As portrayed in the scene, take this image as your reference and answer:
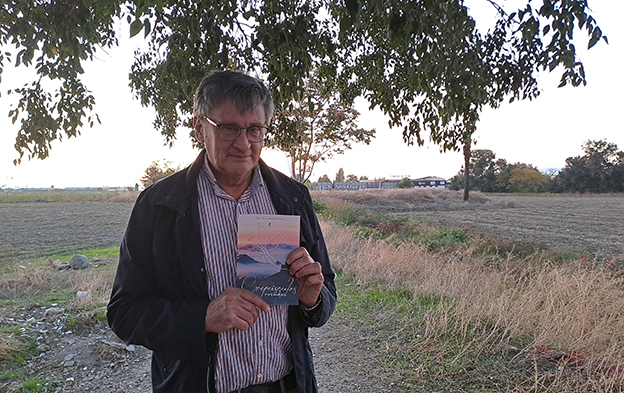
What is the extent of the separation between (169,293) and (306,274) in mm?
501

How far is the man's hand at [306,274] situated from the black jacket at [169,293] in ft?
0.30

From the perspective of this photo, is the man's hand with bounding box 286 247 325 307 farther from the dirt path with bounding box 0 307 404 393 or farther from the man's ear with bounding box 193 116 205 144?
the dirt path with bounding box 0 307 404 393

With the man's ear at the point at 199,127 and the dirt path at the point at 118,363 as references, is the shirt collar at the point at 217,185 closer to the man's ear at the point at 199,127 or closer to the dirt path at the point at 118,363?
the man's ear at the point at 199,127

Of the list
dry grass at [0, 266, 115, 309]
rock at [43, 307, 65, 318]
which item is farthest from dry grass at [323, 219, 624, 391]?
dry grass at [0, 266, 115, 309]

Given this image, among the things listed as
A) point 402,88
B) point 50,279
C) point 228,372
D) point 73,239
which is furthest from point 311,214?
point 73,239

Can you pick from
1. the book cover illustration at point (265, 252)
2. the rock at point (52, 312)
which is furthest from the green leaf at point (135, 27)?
the rock at point (52, 312)

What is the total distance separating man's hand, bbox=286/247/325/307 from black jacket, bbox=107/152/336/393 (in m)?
0.09

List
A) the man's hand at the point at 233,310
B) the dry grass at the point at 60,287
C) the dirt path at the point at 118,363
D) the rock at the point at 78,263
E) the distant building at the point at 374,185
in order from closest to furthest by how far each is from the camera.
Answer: the man's hand at the point at 233,310, the dirt path at the point at 118,363, the dry grass at the point at 60,287, the rock at the point at 78,263, the distant building at the point at 374,185

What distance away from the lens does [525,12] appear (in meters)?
2.93

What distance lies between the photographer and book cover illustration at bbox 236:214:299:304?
134 cm

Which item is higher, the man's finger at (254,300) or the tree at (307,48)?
the tree at (307,48)

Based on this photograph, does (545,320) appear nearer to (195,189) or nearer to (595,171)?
(195,189)

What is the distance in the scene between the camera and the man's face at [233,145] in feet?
4.74

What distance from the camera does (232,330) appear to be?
141 centimetres
